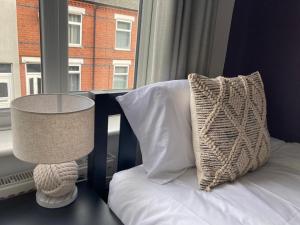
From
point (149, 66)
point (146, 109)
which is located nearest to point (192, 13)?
point (149, 66)

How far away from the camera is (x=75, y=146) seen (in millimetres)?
861

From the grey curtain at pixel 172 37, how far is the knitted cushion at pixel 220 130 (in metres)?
0.43

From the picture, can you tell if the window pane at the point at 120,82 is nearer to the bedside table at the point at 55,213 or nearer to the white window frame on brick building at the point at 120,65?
the white window frame on brick building at the point at 120,65

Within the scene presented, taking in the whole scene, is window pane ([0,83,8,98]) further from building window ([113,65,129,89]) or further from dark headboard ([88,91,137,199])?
building window ([113,65,129,89])

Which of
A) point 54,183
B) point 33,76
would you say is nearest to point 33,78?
point 33,76

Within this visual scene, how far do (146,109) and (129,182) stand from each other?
0.31 metres

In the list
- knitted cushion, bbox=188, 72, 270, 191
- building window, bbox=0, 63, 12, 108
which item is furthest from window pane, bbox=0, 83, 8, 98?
knitted cushion, bbox=188, 72, 270, 191

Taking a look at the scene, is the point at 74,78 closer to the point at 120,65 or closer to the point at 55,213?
the point at 120,65

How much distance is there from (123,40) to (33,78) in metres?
0.52

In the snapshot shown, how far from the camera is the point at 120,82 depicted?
153cm

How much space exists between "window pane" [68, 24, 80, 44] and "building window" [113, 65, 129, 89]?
27cm

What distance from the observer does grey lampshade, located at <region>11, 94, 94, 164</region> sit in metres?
0.79

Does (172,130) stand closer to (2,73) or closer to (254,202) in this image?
(254,202)

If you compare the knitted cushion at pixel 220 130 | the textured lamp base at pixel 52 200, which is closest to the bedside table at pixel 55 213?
the textured lamp base at pixel 52 200
